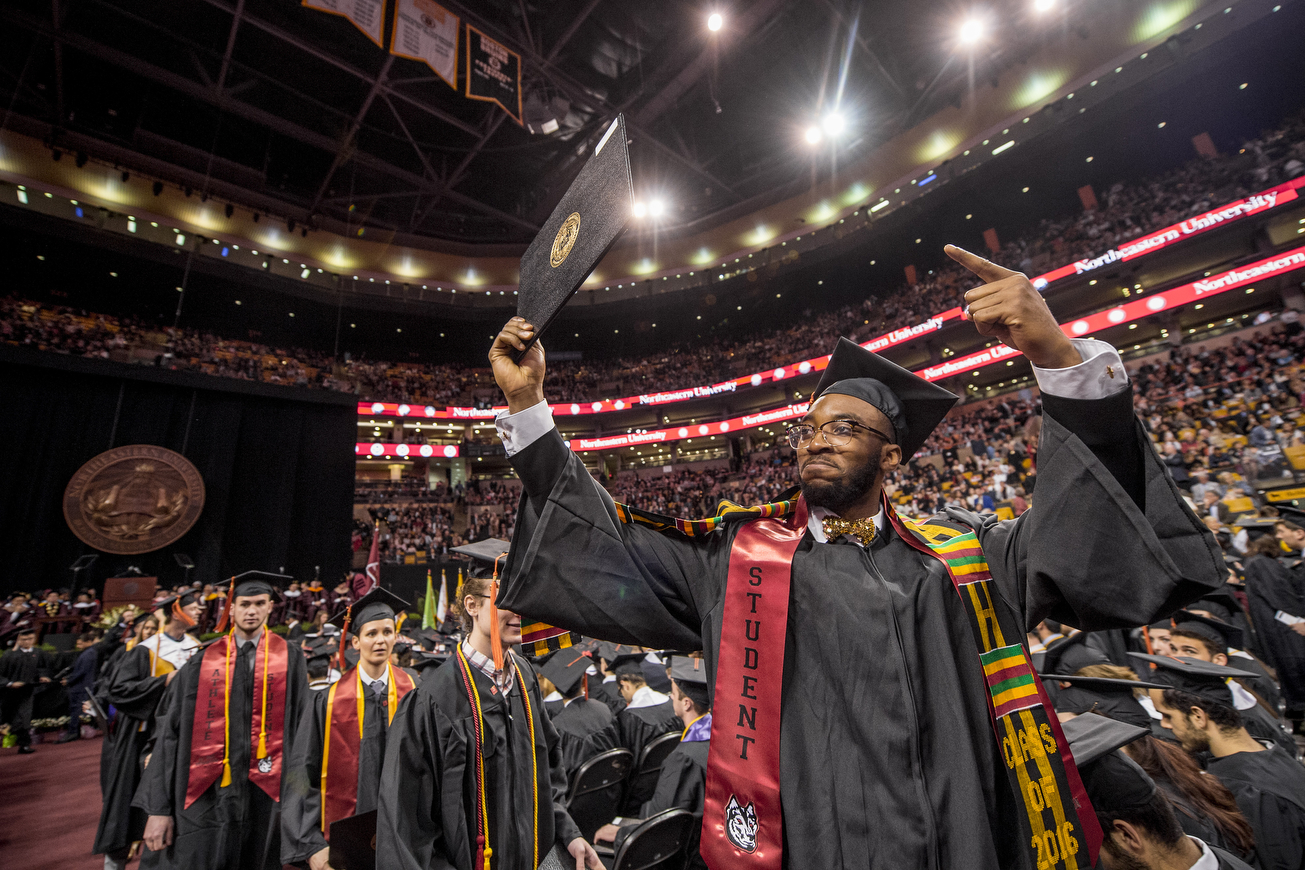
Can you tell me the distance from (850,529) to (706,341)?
1325 inches

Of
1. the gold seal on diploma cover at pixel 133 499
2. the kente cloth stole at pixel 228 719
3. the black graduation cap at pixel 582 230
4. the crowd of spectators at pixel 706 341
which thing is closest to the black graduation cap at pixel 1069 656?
the black graduation cap at pixel 582 230

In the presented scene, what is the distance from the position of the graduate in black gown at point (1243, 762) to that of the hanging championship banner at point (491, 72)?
14823 mm

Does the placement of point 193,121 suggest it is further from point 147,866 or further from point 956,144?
point 956,144

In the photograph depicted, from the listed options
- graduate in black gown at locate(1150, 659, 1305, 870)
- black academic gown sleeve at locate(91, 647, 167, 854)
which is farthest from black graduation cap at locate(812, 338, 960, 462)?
black academic gown sleeve at locate(91, 647, 167, 854)

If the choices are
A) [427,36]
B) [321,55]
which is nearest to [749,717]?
[427,36]

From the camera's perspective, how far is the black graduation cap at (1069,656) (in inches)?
146

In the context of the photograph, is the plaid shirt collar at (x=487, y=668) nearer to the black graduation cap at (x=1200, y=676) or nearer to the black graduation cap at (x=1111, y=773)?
the black graduation cap at (x=1111, y=773)

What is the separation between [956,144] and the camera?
24516mm

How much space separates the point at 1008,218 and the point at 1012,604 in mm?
29525

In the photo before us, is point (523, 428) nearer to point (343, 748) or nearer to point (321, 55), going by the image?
point (343, 748)

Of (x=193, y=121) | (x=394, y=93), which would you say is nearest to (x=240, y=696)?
(x=394, y=93)

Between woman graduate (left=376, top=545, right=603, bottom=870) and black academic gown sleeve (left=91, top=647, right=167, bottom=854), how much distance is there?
3.16m

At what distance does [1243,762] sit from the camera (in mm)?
2461

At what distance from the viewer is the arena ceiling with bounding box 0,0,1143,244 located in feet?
57.7
